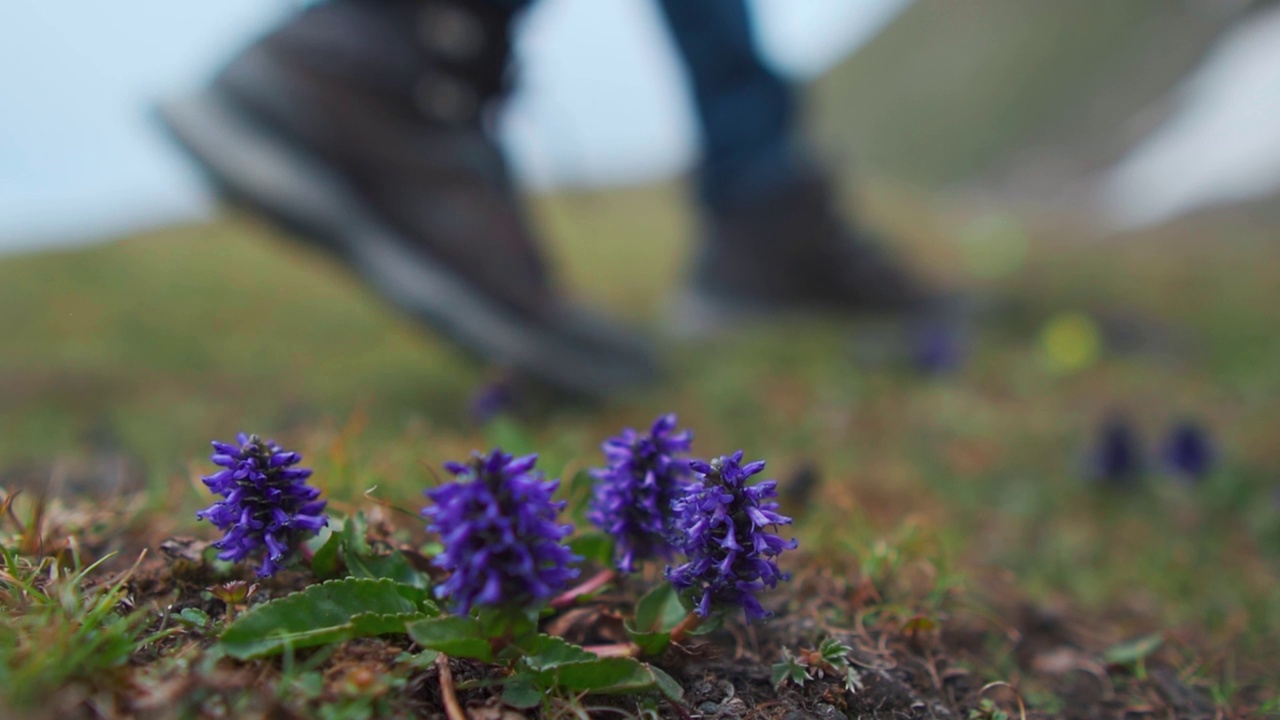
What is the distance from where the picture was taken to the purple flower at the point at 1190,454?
3049mm

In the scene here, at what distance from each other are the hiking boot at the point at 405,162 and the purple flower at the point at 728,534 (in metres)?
2.26

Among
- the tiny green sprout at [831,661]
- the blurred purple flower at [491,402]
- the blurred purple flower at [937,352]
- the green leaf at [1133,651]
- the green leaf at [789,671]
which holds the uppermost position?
the blurred purple flower at [937,352]

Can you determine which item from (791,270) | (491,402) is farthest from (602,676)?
(791,270)

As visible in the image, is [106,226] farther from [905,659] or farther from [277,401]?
[905,659]

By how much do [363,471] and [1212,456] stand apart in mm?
2828

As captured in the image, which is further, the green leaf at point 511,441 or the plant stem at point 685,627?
the green leaf at point 511,441

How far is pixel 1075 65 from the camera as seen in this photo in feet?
59.9

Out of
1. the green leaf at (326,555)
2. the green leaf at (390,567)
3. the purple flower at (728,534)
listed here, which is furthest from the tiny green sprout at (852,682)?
the green leaf at (326,555)

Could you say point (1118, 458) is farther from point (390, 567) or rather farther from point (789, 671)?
point (390, 567)

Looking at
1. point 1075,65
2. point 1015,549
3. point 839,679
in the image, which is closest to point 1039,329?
point 1015,549

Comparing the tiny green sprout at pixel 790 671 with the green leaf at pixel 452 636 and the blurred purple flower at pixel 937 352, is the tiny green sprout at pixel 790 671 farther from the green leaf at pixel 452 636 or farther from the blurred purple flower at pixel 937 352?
the blurred purple flower at pixel 937 352

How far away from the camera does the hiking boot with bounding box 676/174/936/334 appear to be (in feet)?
17.2

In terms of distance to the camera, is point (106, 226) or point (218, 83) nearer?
point (218, 83)

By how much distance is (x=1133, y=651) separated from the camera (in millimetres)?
1820
